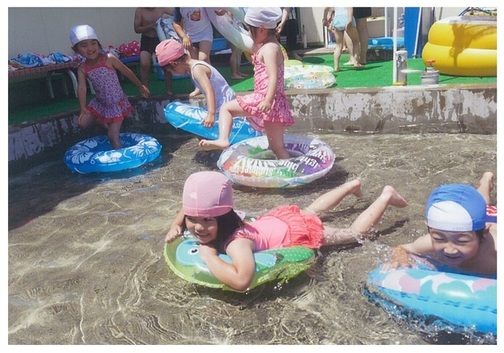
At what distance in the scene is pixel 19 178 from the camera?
5945mm

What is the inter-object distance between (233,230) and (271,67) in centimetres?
207

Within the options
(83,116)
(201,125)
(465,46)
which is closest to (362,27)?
(465,46)

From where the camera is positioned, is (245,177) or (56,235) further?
(245,177)

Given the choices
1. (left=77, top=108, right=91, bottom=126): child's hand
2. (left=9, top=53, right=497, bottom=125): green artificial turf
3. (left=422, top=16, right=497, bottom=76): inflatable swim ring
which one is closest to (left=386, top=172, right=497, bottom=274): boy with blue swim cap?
(left=77, top=108, right=91, bottom=126): child's hand

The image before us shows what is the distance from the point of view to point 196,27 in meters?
7.57

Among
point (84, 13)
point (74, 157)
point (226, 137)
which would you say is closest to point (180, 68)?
point (226, 137)

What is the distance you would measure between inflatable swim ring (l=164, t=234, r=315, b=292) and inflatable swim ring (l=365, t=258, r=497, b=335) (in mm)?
472

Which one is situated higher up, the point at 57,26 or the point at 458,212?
the point at 57,26

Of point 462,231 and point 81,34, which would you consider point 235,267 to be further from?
point 81,34

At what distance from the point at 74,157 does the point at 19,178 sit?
76 centimetres

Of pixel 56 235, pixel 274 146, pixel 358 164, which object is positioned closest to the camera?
pixel 56 235

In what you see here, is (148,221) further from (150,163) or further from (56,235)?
(150,163)

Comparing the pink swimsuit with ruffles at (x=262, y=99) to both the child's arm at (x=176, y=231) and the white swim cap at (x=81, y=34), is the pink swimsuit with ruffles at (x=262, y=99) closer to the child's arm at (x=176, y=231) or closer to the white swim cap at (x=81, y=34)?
the child's arm at (x=176, y=231)

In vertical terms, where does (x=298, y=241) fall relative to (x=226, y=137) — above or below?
below
